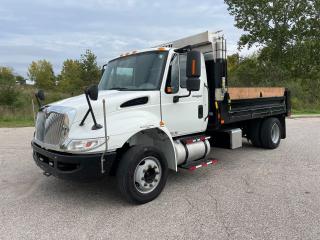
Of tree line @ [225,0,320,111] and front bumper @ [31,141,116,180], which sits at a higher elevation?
tree line @ [225,0,320,111]

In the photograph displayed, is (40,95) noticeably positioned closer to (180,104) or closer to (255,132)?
(180,104)

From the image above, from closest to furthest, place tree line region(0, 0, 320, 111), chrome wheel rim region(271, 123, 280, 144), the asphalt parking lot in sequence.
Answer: the asphalt parking lot < chrome wheel rim region(271, 123, 280, 144) < tree line region(0, 0, 320, 111)

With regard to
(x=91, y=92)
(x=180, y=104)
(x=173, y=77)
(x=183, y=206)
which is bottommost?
(x=183, y=206)

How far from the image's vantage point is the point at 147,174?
182 inches

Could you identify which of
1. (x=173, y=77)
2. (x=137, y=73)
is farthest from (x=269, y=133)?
(x=137, y=73)

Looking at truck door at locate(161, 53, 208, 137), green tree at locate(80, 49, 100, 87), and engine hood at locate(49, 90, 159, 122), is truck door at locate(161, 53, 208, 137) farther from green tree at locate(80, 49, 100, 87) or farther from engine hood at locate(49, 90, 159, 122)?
green tree at locate(80, 49, 100, 87)

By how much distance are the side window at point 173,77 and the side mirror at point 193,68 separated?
0.43 meters

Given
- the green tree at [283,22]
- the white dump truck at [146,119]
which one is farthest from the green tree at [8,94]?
the green tree at [283,22]

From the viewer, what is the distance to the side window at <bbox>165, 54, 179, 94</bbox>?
16.5 feet

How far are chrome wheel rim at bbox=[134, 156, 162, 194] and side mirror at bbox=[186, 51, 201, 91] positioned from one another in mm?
1306

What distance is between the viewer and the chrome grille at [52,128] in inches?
165

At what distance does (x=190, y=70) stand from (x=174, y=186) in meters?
2.05

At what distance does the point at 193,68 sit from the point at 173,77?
0.55 meters

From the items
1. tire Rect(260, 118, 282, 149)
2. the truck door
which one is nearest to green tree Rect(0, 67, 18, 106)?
tire Rect(260, 118, 282, 149)
